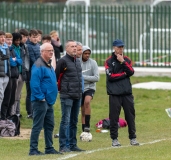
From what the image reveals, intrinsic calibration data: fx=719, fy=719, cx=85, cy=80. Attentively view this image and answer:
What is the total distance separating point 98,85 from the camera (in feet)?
78.9

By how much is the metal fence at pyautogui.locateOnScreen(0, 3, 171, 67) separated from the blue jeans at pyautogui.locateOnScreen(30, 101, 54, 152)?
1412 cm

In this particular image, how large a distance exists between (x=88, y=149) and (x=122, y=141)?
1.14m

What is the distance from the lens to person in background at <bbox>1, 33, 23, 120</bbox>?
15.4 metres

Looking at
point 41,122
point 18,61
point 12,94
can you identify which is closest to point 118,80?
point 41,122

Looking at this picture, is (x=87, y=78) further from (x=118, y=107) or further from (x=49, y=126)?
(x=49, y=126)

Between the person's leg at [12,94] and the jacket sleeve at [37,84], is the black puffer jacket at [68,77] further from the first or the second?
the person's leg at [12,94]

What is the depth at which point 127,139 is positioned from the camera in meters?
14.3

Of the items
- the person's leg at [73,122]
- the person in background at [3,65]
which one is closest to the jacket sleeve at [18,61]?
the person in background at [3,65]

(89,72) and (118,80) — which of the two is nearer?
(118,80)

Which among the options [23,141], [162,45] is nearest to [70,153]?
[23,141]

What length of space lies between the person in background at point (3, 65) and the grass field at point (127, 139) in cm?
134

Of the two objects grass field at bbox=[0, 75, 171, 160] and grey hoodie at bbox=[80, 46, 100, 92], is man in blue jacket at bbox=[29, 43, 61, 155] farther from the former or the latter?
grey hoodie at bbox=[80, 46, 100, 92]

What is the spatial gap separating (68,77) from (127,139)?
248 cm

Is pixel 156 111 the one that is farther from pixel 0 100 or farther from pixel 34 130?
pixel 34 130
